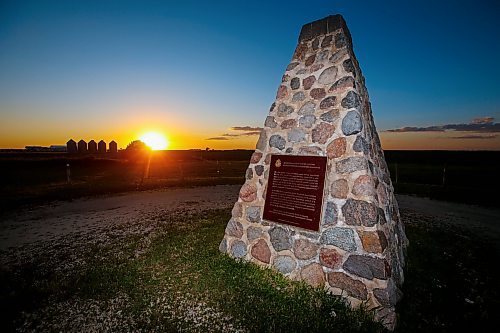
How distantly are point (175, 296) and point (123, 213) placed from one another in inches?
278

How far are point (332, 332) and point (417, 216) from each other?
897cm

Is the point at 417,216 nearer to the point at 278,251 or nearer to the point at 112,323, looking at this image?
the point at 278,251

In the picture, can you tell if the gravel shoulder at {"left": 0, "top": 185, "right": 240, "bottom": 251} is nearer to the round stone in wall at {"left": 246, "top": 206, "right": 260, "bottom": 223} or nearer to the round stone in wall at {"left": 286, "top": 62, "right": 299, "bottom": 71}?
the round stone in wall at {"left": 246, "top": 206, "right": 260, "bottom": 223}

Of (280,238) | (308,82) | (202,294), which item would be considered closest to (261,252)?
(280,238)

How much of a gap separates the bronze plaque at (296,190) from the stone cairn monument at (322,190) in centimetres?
2

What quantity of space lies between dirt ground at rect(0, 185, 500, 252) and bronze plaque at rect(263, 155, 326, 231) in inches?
255

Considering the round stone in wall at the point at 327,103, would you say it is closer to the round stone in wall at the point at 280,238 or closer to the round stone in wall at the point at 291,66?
the round stone in wall at the point at 291,66

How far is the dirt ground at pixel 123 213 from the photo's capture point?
8.06 metres

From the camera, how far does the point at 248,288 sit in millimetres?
4414

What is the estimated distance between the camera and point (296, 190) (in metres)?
4.67

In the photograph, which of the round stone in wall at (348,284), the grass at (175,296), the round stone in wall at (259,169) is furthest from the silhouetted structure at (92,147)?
the round stone in wall at (348,284)

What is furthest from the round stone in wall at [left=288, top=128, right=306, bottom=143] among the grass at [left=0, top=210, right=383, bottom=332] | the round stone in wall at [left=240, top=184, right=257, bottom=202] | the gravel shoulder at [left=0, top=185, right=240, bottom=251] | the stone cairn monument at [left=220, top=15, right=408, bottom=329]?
the gravel shoulder at [left=0, top=185, right=240, bottom=251]

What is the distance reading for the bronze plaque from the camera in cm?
435

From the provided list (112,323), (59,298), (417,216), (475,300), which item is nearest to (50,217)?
(59,298)
